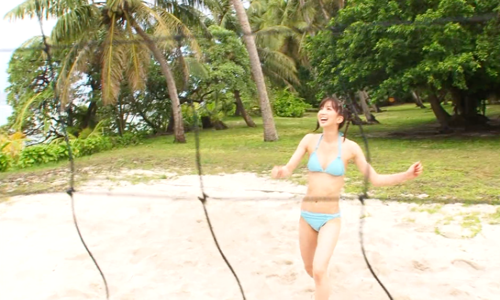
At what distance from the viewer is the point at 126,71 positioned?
7.61m

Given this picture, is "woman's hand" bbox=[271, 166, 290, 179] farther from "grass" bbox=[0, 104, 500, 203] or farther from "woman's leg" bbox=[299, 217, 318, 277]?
"grass" bbox=[0, 104, 500, 203]

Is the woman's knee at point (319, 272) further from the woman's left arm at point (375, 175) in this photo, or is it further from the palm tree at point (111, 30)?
the palm tree at point (111, 30)

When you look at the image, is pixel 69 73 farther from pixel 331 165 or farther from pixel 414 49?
pixel 331 165

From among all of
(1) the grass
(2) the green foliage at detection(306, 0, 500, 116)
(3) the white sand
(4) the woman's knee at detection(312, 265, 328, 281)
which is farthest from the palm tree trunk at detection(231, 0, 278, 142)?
(4) the woman's knee at detection(312, 265, 328, 281)

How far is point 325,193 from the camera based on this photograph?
185 cm

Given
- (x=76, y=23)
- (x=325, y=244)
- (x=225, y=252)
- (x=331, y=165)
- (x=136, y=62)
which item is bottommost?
(x=225, y=252)

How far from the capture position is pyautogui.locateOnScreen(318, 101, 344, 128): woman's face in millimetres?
1816

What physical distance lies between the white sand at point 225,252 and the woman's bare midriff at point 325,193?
60 centimetres

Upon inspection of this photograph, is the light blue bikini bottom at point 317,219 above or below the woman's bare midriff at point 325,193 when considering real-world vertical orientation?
below

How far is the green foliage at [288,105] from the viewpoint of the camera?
39.0 feet

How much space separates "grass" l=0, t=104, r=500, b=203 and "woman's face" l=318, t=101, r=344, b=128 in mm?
1536

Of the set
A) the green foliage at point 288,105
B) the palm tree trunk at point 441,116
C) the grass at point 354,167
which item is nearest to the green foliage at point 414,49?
the palm tree trunk at point 441,116

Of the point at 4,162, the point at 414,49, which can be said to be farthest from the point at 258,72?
the point at 4,162

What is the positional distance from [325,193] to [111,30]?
6440 millimetres
